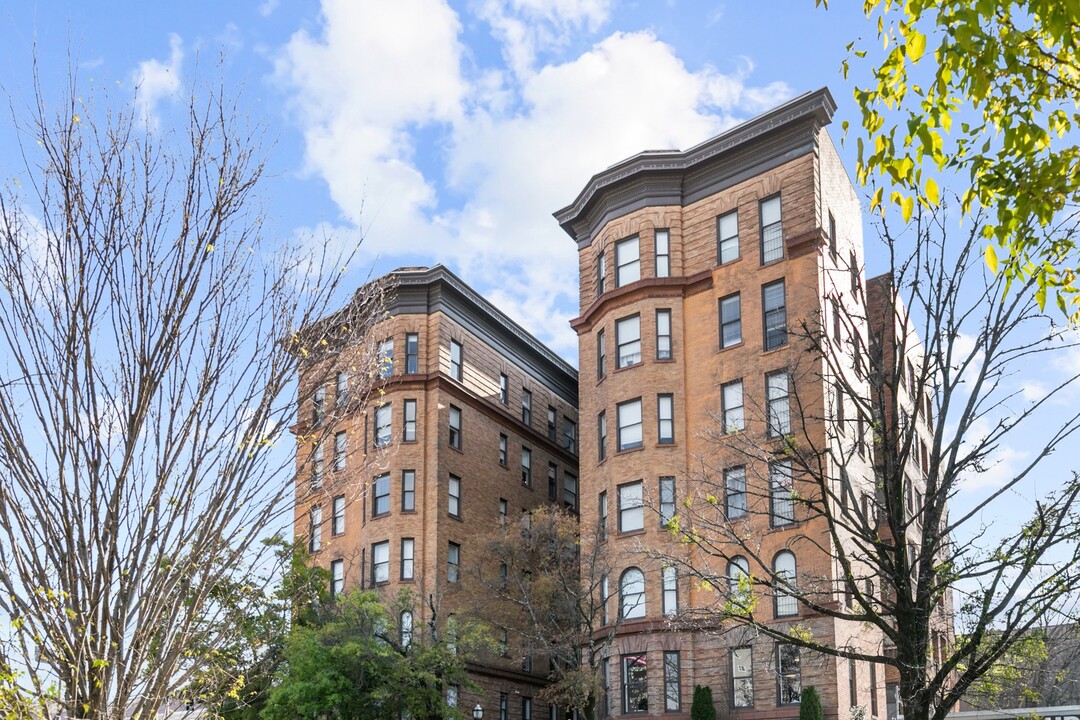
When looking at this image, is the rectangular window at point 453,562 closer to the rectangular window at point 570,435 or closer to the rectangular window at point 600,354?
the rectangular window at point 600,354

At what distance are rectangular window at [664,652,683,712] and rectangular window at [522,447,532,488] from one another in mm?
17385

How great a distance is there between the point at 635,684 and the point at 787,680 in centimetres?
545

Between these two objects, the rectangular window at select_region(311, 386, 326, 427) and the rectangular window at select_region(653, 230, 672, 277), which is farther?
the rectangular window at select_region(653, 230, 672, 277)

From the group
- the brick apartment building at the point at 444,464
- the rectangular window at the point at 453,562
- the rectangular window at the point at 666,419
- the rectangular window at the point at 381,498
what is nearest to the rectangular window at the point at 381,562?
the brick apartment building at the point at 444,464

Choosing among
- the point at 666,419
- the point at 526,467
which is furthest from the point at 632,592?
the point at 526,467

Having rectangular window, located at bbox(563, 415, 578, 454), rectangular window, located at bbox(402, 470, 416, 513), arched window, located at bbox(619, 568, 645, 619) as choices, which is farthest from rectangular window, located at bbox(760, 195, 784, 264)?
rectangular window, located at bbox(563, 415, 578, 454)

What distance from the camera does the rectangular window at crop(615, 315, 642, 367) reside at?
143ft

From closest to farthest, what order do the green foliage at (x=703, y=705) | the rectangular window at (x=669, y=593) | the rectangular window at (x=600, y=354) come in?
the green foliage at (x=703, y=705) < the rectangular window at (x=669, y=593) < the rectangular window at (x=600, y=354)

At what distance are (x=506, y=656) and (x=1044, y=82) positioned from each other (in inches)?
1716

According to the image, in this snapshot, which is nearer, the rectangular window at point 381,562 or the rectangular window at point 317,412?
the rectangular window at point 317,412

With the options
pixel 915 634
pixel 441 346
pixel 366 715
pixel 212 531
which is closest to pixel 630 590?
pixel 366 715

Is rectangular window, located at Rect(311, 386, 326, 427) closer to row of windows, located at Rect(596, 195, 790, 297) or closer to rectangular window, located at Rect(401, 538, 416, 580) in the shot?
row of windows, located at Rect(596, 195, 790, 297)

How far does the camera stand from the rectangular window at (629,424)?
42.6 m

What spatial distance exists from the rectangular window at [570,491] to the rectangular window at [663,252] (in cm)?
1805
